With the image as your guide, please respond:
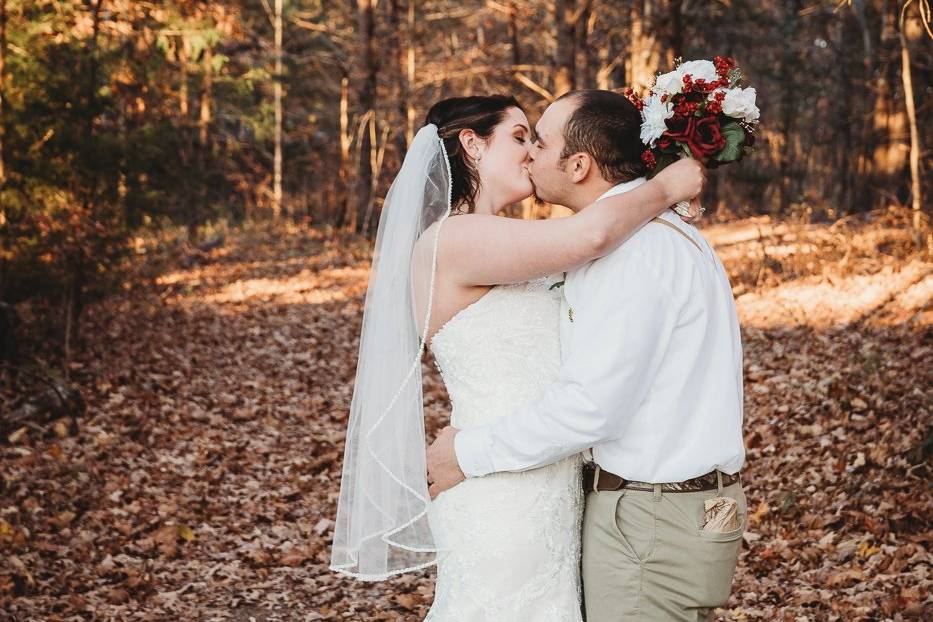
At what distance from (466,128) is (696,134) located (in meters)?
1.02

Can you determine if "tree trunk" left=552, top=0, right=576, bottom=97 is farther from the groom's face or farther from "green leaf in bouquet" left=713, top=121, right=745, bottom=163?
"green leaf in bouquet" left=713, top=121, right=745, bottom=163

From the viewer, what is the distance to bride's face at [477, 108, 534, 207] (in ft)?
11.1

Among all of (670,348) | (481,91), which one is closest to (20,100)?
(670,348)

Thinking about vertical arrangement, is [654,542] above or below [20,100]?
below

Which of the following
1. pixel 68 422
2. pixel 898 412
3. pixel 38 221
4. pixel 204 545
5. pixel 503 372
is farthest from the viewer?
pixel 38 221

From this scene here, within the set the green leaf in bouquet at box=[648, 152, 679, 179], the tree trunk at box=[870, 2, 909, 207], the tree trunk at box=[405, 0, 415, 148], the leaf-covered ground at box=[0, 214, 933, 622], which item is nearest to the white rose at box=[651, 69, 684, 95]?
the green leaf in bouquet at box=[648, 152, 679, 179]

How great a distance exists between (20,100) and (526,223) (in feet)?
30.7

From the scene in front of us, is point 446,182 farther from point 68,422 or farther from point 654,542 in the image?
point 68,422

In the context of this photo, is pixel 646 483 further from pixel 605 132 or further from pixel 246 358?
pixel 246 358

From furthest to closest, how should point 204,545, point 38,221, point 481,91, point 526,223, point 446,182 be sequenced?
point 481,91, point 38,221, point 204,545, point 446,182, point 526,223

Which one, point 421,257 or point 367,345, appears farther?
point 367,345

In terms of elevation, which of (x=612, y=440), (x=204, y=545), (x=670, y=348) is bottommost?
(x=204, y=545)

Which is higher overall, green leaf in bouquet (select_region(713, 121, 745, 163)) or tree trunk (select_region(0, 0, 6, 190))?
tree trunk (select_region(0, 0, 6, 190))

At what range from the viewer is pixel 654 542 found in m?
2.59
